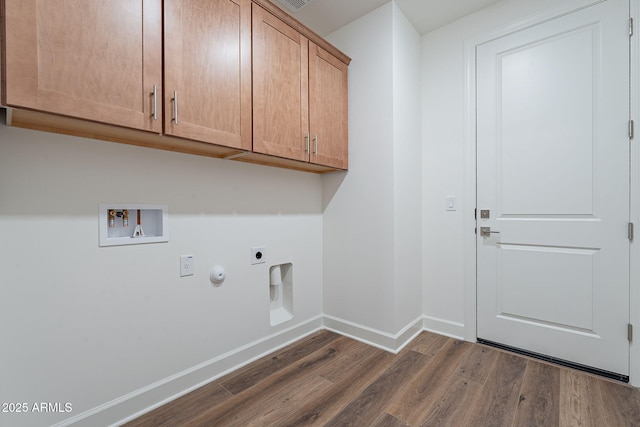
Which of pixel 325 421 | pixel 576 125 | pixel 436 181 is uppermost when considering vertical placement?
pixel 576 125

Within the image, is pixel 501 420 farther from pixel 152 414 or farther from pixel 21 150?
pixel 21 150

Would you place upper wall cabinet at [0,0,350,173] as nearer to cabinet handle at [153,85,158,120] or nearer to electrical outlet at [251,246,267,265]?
cabinet handle at [153,85,158,120]

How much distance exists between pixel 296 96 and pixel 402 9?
3.78 ft

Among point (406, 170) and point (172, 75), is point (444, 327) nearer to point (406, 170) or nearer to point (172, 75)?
point (406, 170)

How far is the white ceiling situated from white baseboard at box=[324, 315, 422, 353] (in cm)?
250

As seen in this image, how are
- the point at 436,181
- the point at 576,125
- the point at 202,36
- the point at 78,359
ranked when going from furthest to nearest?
the point at 436,181 < the point at 576,125 < the point at 202,36 < the point at 78,359

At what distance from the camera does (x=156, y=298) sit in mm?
1523

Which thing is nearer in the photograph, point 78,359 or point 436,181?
point 78,359

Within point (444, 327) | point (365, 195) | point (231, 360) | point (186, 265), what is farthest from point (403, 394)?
point (186, 265)

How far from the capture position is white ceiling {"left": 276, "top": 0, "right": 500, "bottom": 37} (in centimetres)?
210

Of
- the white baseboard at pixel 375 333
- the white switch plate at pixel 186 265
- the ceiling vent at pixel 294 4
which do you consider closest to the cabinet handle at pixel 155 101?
the white switch plate at pixel 186 265

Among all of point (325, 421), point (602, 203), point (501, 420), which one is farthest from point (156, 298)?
point (602, 203)

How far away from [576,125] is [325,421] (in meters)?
2.36

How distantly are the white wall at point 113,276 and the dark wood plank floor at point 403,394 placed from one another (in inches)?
8.2
